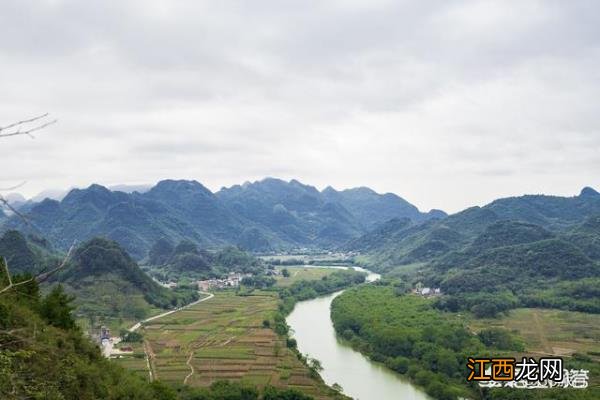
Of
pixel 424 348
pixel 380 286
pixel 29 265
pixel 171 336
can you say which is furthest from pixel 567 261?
pixel 29 265

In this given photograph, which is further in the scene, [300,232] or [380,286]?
[300,232]

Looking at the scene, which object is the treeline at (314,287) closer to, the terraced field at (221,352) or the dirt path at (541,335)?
the terraced field at (221,352)

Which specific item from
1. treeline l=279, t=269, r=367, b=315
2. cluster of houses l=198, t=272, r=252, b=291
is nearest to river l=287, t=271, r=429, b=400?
treeline l=279, t=269, r=367, b=315

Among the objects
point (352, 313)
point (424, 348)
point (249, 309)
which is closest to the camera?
point (424, 348)

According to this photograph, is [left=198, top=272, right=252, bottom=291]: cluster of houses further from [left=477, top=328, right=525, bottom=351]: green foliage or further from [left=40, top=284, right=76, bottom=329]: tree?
[left=40, top=284, right=76, bottom=329]: tree

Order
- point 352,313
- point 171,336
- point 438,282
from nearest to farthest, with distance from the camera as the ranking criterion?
point 171,336, point 352,313, point 438,282

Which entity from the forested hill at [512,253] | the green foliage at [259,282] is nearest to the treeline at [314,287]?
the green foliage at [259,282]

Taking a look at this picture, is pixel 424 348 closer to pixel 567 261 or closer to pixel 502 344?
pixel 502 344
